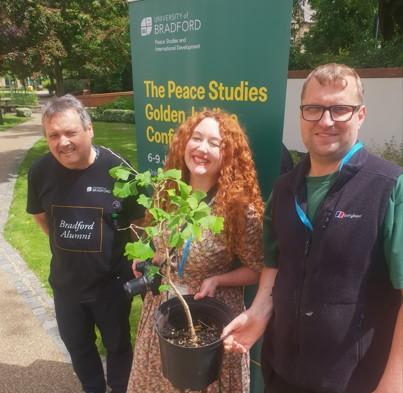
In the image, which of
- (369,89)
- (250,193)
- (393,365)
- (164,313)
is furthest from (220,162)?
(369,89)

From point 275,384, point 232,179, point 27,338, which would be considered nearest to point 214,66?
Answer: point 232,179

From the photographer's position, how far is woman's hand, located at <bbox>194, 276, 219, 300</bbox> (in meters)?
1.85

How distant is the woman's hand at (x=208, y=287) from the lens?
1.85 m

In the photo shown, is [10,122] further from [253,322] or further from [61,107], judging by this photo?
[253,322]

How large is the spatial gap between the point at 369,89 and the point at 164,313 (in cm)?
902

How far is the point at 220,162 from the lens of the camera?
6.53 ft

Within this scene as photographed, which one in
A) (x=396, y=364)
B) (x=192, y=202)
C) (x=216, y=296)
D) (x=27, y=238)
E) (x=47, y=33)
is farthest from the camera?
(x=47, y=33)

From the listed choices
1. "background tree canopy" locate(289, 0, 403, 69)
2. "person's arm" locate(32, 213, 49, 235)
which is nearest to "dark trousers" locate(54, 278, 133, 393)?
"person's arm" locate(32, 213, 49, 235)

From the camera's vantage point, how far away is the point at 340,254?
140 centimetres

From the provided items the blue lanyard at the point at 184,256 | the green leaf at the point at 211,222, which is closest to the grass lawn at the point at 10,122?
the blue lanyard at the point at 184,256

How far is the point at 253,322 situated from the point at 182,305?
31 centimetres

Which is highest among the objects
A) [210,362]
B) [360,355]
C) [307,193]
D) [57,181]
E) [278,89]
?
[278,89]

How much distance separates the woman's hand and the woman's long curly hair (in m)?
0.17

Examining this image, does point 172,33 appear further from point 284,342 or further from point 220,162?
point 284,342
